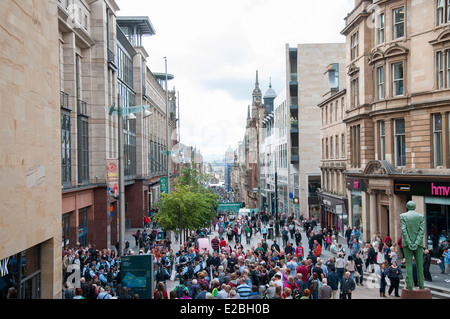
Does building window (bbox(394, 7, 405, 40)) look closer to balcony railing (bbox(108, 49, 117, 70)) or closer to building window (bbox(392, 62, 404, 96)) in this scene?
building window (bbox(392, 62, 404, 96))

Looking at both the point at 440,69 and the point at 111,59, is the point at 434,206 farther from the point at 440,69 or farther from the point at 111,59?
the point at 111,59

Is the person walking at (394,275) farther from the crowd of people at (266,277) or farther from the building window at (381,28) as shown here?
the building window at (381,28)

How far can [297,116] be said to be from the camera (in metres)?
60.4

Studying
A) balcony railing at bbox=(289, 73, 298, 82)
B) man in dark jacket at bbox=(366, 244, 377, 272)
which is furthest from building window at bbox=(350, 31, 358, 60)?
balcony railing at bbox=(289, 73, 298, 82)

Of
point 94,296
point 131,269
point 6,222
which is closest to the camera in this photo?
point 6,222

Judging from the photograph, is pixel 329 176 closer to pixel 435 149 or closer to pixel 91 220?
pixel 435 149

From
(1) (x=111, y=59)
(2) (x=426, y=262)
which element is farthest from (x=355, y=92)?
A: (1) (x=111, y=59)

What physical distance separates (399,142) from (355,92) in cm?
721

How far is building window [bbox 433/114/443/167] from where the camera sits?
2569 centimetres

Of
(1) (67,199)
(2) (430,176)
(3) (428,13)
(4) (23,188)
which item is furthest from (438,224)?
(4) (23,188)

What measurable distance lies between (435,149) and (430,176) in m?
1.65

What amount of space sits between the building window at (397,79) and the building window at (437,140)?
325 cm

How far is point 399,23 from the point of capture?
28.3m

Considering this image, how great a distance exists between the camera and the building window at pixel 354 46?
112 feet
